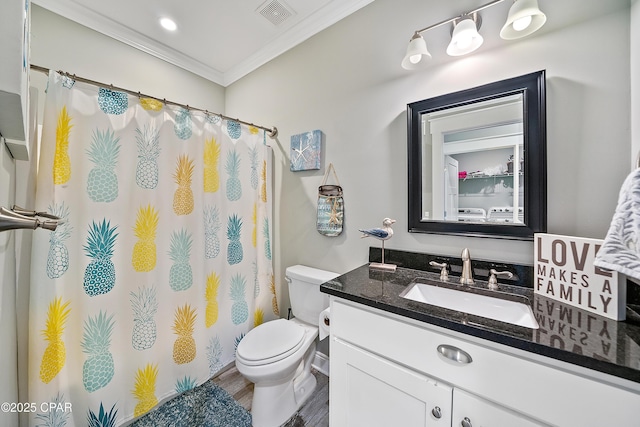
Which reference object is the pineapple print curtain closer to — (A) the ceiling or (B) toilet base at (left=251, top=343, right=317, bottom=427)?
(B) toilet base at (left=251, top=343, right=317, bottom=427)

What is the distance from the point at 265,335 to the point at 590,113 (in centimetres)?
191

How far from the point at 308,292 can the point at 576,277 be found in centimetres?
130

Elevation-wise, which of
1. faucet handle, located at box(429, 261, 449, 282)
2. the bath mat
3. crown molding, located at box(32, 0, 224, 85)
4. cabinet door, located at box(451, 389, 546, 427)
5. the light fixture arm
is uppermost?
crown molding, located at box(32, 0, 224, 85)

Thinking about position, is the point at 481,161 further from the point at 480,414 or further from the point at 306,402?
the point at 306,402

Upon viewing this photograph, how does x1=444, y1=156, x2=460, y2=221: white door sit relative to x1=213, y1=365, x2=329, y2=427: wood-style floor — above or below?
above

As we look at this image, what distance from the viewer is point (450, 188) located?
1208 mm

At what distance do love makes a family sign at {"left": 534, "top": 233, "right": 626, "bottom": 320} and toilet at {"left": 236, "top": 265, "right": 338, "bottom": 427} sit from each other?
42.3 inches

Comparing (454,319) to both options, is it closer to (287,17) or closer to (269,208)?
(269,208)

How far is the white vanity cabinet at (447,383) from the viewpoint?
0.55 meters

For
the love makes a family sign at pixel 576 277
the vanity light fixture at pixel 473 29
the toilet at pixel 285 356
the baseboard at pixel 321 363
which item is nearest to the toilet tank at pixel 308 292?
the toilet at pixel 285 356

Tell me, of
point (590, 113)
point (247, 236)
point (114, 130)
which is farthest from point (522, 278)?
point (114, 130)

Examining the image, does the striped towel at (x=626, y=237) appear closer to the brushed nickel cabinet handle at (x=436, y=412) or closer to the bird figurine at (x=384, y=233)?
the brushed nickel cabinet handle at (x=436, y=412)

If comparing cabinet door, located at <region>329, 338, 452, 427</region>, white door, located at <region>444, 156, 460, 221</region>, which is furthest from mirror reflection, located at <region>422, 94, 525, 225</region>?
cabinet door, located at <region>329, 338, 452, 427</region>

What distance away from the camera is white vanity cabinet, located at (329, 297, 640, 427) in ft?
1.82
